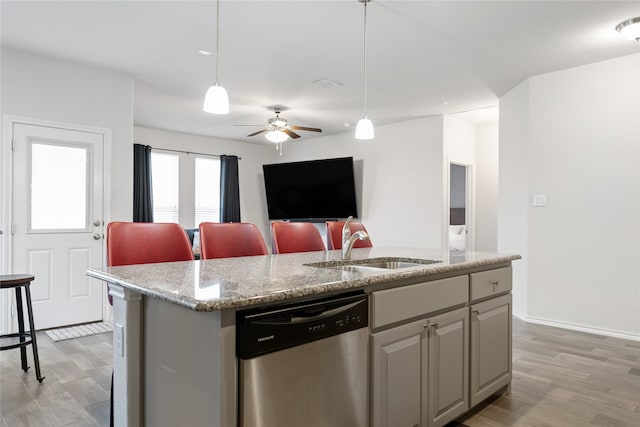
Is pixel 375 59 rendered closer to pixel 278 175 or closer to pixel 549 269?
pixel 549 269

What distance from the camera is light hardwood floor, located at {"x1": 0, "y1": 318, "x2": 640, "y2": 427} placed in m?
2.24

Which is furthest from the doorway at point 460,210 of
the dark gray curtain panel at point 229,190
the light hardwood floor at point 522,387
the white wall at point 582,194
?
the dark gray curtain panel at point 229,190

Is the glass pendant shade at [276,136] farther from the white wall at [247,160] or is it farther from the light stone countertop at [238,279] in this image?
the light stone countertop at [238,279]

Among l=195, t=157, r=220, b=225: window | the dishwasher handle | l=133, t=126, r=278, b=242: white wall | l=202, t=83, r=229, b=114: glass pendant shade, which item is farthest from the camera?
l=195, t=157, r=220, b=225: window

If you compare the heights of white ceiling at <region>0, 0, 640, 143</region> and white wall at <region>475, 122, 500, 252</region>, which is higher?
white ceiling at <region>0, 0, 640, 143</region>

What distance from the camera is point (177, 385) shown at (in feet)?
4.42

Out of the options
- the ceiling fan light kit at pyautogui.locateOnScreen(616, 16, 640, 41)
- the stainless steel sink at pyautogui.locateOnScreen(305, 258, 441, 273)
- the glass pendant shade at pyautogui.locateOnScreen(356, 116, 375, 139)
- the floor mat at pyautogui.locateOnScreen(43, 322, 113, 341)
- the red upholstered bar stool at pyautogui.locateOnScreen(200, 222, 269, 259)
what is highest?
the ceiling fan light kit at pyautogui.locateOnScreen(616, 16, 640, 41)

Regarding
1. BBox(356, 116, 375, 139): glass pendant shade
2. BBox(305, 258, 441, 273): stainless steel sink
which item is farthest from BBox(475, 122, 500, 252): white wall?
BBox(305, 258, 441, 273): stainless steel sink

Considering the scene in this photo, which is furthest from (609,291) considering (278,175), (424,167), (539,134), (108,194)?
(278,175)

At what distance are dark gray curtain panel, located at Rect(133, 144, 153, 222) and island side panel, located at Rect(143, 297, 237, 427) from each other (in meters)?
5.60

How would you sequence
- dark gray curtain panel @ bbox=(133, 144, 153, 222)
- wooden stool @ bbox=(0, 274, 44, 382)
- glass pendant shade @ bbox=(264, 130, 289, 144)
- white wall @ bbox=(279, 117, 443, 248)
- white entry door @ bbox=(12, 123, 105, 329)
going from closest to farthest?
1. wooden stool @ bbox=(0, 274, 44, 382)
2. white entry door @ bbox=(12, 123, 105, 329)
3. glass pendant shade @ bbox=(264, 130, 289, 144)
4. white wall @ bbox=(279, 117, 443, 248)
5. dark gray curtain panel @ bbox=(133, 144, 153, 222)

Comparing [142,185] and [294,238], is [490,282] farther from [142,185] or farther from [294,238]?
[142,185]

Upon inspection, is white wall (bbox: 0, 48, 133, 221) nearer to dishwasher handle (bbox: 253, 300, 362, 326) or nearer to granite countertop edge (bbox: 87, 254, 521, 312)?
granite countertop edge (bbox: 87, 254, 521, 312)

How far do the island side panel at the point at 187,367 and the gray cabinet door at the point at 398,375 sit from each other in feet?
2.17
